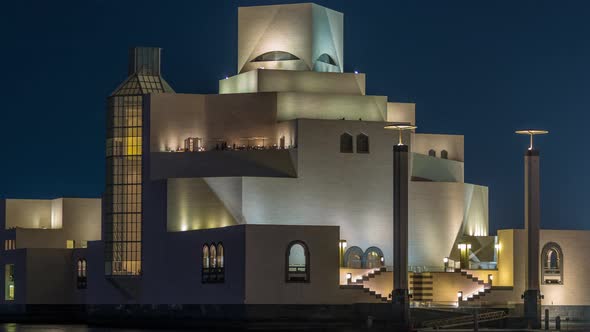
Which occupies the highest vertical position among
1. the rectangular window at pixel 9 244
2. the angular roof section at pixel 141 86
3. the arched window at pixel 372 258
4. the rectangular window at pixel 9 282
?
the angular roof section at pixel 141 86

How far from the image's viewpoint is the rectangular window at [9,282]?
4562 inches

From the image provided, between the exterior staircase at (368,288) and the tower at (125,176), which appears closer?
the exterior staircase at (368,288)

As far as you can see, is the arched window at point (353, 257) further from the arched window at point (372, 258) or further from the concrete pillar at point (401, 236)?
the concrete pillar at point (401, 236)

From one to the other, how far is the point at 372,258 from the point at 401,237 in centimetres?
921

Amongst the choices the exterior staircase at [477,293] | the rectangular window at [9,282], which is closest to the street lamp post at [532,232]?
the exterior staircase at [477,293]

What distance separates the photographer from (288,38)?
10256 cm

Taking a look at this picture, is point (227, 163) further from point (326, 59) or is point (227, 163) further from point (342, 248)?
point (326, 59)

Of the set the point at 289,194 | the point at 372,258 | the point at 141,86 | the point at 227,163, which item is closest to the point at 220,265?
the point at 289,194

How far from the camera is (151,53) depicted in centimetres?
10400

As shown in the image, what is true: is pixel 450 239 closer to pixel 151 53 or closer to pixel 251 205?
pixel 251 205

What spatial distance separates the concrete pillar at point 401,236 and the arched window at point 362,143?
8377 millimetres

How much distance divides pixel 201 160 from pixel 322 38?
36.9 feet

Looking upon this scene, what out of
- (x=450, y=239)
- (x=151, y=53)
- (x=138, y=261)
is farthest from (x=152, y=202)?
(x=450, y=239)

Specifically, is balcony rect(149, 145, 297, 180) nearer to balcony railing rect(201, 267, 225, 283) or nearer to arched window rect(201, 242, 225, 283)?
arched window rect(201, 242, 225, 283)
